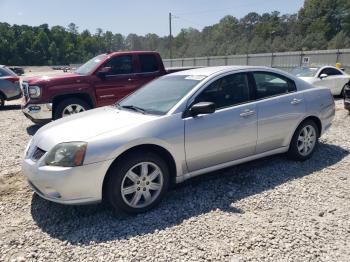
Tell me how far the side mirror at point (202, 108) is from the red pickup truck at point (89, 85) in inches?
177

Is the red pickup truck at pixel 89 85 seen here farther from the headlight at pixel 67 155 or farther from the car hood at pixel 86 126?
the headlight at pixel 67 155

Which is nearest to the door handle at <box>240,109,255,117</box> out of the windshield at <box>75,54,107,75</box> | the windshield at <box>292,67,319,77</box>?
the windshield at <box>75,54,107,75</box>

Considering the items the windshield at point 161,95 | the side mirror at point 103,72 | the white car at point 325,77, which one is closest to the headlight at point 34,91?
the side mirror at point 103,72

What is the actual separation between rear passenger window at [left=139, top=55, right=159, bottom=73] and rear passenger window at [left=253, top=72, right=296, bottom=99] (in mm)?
4368

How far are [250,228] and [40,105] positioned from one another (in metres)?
5.64

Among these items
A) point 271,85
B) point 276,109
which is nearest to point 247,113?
point 276,109

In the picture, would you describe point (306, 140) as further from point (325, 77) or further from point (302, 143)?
point (325, 77)

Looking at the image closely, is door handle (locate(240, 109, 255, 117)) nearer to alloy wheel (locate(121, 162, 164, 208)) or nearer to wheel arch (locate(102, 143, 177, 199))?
wheel arch (locate(102, 143, 177, 199))

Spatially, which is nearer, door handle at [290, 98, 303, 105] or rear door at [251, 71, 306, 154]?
rear door at [251, 71, 306, 154]

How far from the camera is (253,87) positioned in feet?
14.4

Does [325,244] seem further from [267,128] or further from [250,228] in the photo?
[267,128]

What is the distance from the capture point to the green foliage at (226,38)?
232 feet

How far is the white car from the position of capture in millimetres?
11422

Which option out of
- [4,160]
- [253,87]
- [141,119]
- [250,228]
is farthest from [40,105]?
[250,228]
